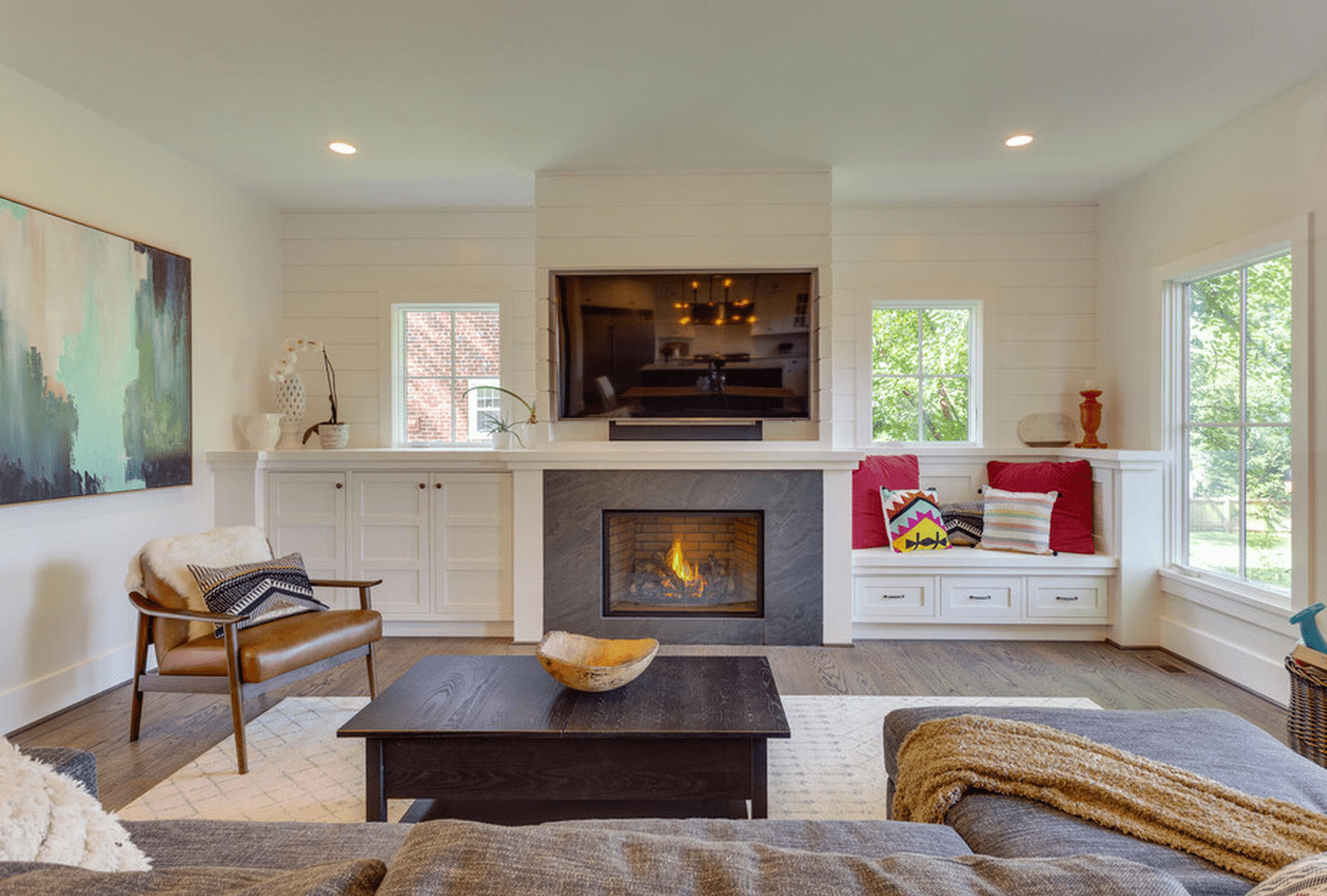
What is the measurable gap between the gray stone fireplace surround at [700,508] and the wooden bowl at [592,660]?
1.45m

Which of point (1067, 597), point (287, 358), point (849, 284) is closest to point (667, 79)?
point (849, 284)

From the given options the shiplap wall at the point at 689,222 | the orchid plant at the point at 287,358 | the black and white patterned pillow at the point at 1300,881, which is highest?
the shiplap wall at the point at 689,222

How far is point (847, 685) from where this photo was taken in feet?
10.5

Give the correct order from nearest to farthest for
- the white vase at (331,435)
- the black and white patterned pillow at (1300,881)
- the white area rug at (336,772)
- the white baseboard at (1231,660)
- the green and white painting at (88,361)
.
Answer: the black and white patterned pillow at (1300,881) → the white area rug at (336,772) → the green and white painting at (88,361) → the white baseboard at (1231,660) → the white vase at (331,435)

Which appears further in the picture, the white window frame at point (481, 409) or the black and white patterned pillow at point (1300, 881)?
the white window frame at point (481, 409)

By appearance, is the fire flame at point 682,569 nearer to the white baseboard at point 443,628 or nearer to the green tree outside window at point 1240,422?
the white baseboard at point 443,628

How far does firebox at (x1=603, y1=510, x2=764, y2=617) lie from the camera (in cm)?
386

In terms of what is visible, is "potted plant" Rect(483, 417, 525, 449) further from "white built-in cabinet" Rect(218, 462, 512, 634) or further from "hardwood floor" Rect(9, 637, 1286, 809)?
"hardwood floor" Rect(9, 637, 1286, 809)

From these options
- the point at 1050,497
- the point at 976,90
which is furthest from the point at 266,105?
the point at 1050,497

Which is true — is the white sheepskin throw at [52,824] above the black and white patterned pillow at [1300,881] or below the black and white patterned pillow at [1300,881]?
below

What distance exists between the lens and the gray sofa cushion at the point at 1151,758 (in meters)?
1.13

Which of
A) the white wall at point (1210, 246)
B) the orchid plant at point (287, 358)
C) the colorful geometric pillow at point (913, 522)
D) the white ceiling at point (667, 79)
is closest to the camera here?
the white ceiling at point (667, 79)

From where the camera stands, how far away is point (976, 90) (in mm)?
2926

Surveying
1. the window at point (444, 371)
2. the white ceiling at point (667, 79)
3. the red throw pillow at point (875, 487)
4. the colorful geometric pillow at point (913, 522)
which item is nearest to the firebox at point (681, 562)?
the red throw pillow at point (875, 487)
